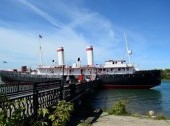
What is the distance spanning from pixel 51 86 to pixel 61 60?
184ft

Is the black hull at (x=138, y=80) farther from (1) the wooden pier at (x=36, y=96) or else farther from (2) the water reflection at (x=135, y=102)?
(1) the wooden pier at (x=36, y=96)

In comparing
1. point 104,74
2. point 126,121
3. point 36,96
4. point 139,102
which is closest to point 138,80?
point 104,74

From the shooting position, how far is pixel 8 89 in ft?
65.4

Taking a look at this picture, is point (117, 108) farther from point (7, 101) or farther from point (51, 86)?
point (7, 101)

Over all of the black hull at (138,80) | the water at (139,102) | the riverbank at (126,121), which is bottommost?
the water at (139,102)

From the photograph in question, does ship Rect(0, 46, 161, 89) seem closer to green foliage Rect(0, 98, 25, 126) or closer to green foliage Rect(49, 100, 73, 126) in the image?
green foliage Rect(49, 100, 73, 126)

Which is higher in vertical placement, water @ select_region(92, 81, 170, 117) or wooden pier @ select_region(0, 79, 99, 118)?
wooden pier @ select_region(0, 79, 99, 118)

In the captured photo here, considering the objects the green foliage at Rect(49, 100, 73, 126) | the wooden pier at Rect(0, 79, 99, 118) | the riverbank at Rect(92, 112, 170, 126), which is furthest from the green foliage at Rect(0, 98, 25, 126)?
the riverbank at Rect(92, 112, 170, 126)

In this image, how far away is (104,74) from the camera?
63.0m

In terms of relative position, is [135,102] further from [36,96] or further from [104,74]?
[104,74]

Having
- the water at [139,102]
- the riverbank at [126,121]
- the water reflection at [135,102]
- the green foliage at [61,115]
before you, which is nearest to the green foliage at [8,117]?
the green foliage at [61,115]

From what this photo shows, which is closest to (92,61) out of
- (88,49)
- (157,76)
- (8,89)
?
(88,49)

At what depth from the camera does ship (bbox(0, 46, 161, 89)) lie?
59.5m

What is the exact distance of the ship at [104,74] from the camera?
5947 cm
